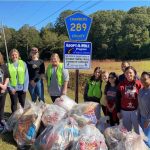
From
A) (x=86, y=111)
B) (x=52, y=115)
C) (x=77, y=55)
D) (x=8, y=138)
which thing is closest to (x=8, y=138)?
(x=8, y=138)

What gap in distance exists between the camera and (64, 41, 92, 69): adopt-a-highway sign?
8.42 meters

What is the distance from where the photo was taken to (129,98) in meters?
7.05

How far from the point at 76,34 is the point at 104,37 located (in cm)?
7168

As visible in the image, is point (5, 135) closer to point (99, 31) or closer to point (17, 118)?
point (17, 118)

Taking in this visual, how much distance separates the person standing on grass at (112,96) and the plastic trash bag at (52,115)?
3.38 feet

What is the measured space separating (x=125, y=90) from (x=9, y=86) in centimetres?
262

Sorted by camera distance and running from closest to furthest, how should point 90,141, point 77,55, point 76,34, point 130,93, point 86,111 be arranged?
point 90,141 < point 130,93 < point 86,111 < point 77,55 < point 76,34

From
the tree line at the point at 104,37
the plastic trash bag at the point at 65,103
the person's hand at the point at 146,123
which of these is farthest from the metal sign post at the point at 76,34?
the tree line at the point at 104,37

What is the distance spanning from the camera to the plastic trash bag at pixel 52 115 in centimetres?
707

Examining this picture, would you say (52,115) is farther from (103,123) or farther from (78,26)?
(78,26)

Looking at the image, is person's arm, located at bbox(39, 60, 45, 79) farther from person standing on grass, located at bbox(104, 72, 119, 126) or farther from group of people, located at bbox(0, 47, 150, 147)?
person standing on grass, located at bbox(104, 72, 119, 126)

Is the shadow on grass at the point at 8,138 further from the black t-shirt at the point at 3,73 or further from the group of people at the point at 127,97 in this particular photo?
the group of people at the point at 127,97

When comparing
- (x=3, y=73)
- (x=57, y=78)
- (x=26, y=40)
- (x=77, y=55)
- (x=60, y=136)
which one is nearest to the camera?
(x=60, y=136)

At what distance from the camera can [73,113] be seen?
284 inches
